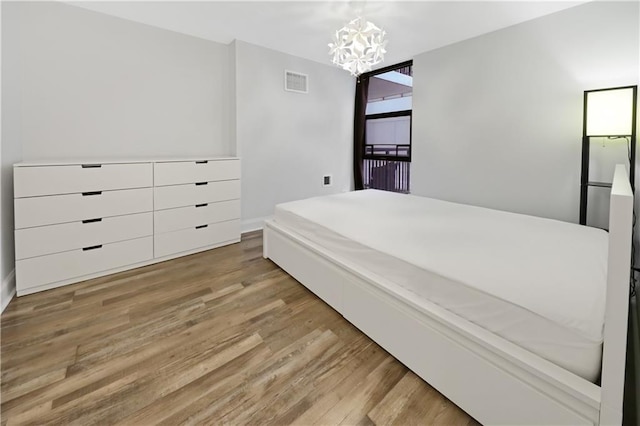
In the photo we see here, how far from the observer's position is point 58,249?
228cm

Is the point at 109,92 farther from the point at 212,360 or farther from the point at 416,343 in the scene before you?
the point at 416,343

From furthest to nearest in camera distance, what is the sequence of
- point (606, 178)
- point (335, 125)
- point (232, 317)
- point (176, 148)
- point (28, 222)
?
point (335, 125), point (176, 148), point (606, 178), point (28, 222), point (232, 317)

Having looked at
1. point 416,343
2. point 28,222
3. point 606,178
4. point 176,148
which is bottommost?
point 416,343

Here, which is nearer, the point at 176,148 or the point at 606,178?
the point at 606,178

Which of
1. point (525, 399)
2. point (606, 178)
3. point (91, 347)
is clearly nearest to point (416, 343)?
point (525, 399)

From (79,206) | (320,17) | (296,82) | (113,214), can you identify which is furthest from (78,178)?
(296,82)

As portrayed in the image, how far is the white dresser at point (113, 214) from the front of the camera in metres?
2.17

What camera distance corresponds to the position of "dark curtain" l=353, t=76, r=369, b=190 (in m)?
4.66

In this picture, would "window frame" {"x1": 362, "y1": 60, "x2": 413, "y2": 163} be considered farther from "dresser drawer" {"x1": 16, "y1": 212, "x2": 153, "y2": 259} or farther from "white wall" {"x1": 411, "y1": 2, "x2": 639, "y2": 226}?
"dresser drawer" {"x1": 16, "y1": 212, "x2": 153, "y2": 259}

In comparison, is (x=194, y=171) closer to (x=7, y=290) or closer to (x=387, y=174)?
(x=7, y=290)

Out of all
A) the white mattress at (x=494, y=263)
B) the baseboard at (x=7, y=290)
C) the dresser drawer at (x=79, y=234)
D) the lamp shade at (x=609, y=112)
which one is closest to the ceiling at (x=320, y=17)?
the lamp shade at (x=609, y=112)

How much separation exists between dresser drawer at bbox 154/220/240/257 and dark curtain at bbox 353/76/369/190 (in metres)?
2.27

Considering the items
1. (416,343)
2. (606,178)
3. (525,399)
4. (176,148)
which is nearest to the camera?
(525,399)

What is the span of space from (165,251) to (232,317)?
4.46 ft
